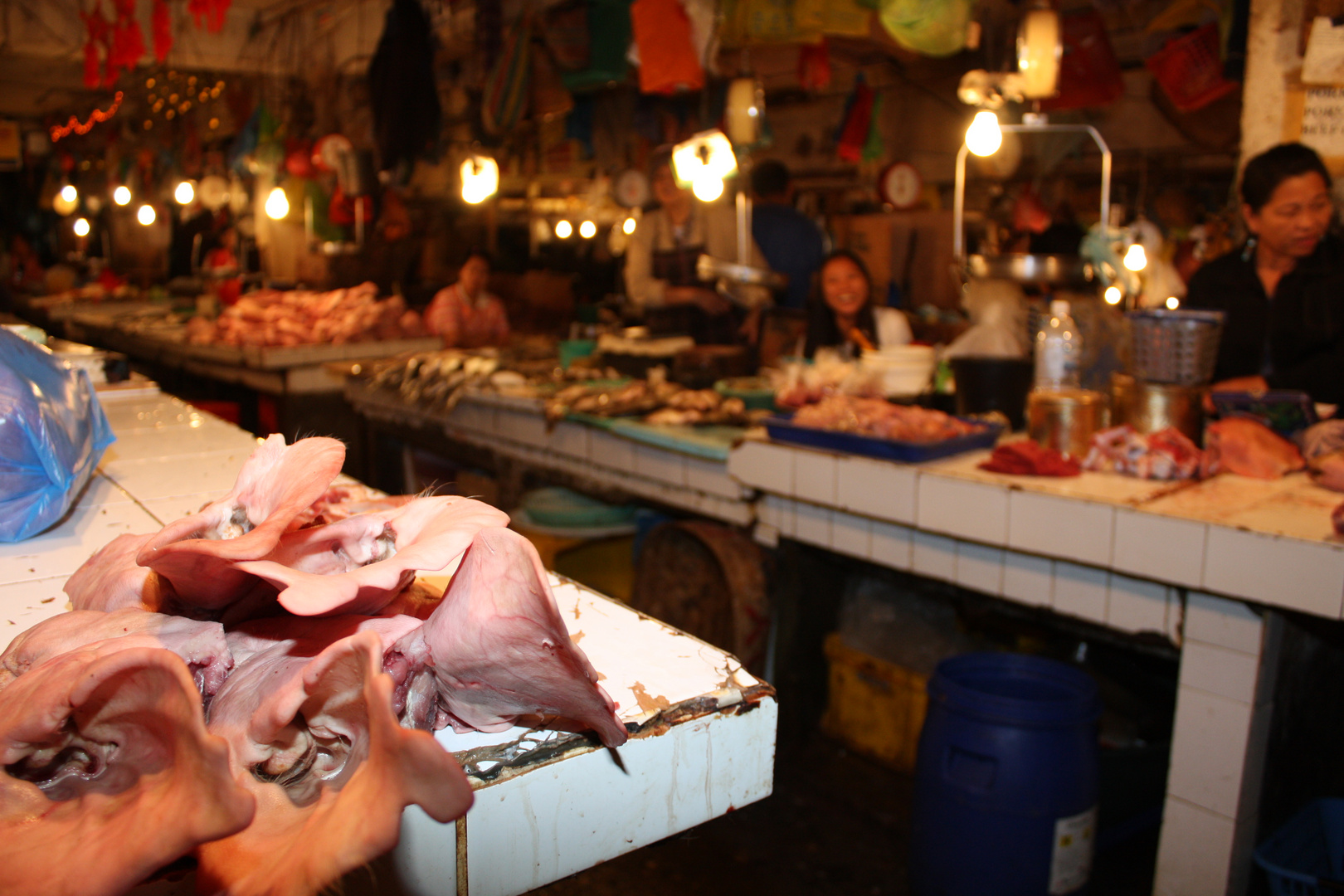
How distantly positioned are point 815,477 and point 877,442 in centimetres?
34

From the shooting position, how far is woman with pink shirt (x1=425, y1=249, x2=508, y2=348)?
27.1 feet

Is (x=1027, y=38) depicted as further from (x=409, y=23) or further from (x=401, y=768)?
(x=409, y=23)

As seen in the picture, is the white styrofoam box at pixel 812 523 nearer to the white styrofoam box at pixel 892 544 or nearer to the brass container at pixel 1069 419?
the white styrofoam box at pixel 892 544

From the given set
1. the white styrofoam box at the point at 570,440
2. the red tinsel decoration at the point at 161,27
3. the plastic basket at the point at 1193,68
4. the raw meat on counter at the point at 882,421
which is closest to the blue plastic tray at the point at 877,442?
the raw meat on counter at the point at 882,421

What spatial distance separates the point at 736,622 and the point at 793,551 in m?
0.40

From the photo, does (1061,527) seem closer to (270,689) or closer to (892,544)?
(892,544)

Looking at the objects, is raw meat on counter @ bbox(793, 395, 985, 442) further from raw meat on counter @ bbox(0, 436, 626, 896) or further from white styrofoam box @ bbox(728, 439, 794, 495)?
raw meat on counter @ bbox(0, 436, 626, 896)

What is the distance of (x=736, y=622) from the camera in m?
3.84

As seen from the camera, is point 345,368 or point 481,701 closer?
point 481,701

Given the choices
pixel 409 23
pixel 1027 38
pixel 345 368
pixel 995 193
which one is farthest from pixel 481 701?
pixel 995 193

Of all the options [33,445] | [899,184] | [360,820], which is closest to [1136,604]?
[360,820]

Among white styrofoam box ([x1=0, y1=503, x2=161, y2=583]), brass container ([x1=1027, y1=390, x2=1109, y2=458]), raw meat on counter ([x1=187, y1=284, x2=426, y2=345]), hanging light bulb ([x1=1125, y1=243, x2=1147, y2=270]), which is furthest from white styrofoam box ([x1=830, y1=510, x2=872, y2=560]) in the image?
raw meat on counter ([x1=187, y1=284, x2=426, y2=345])

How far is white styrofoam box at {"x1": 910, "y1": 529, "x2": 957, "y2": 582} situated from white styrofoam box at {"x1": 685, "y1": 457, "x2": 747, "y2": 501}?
2.90 feet

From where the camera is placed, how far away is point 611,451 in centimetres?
466
